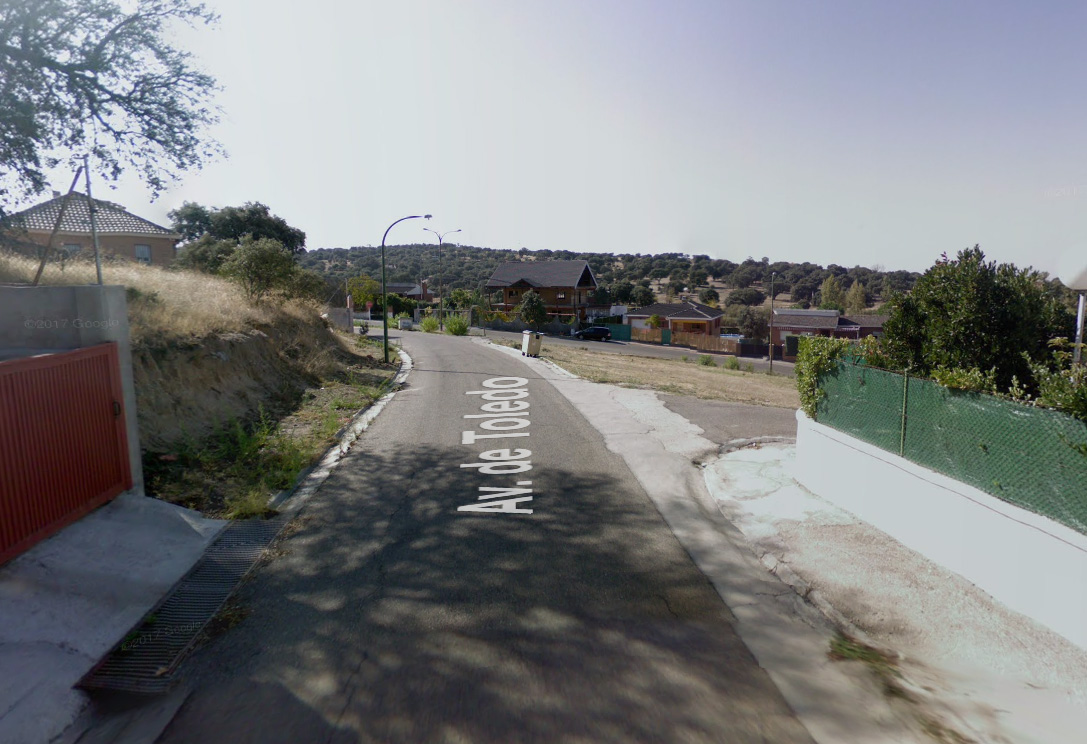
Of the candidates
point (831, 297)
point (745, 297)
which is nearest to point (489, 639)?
point (831, 297)

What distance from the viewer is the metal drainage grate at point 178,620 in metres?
4.61

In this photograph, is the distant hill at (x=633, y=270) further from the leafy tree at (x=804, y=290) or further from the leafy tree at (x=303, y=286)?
the leafy tree at (x=303, y=286)

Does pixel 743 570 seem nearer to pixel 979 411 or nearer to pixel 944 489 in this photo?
pixel 944 489

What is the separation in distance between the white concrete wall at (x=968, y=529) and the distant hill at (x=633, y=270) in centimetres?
9027

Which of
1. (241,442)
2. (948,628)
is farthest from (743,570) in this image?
(241,442)

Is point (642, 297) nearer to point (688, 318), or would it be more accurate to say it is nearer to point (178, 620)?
point (688, 318)

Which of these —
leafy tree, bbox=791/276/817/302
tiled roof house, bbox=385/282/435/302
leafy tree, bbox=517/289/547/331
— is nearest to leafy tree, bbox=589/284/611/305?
leafy tree, bbox=517/289/547/331

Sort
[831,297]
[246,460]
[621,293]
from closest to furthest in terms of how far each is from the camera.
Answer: [246,460]
[831,297]
[621,293]

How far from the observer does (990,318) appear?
776 centimetres

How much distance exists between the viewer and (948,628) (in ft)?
17.4

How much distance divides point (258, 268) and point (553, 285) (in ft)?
183

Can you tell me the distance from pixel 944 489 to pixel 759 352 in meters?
55.1

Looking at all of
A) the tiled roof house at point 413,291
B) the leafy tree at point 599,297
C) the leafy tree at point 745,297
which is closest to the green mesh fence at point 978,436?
the leafy tree at point 599,297

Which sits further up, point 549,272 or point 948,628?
point 549,272
